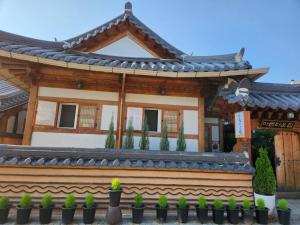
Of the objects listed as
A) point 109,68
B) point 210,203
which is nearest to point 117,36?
point 109,68

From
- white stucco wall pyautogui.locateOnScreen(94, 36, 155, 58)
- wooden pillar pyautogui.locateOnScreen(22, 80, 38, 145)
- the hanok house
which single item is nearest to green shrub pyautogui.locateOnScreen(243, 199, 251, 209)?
the hanok house

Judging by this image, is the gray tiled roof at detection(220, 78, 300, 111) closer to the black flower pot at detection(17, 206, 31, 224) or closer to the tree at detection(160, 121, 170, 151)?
the tree at detection(160, 121, 170, 151)

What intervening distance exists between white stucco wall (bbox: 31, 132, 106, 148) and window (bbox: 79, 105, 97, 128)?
38cm

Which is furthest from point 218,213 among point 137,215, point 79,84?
point 79,84

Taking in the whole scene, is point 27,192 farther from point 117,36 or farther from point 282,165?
point 282,165

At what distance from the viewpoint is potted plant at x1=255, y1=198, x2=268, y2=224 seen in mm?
4633

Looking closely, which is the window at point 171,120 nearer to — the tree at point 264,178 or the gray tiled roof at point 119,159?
the gray tiled roof at point 119,159

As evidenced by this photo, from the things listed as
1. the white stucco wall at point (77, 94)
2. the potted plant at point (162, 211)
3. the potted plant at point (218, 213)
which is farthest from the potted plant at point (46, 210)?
the potted plant at point (218, 213)

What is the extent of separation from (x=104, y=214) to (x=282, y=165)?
26.1ft

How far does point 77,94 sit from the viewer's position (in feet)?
22.9

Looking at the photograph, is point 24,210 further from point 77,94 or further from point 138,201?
point 77,94

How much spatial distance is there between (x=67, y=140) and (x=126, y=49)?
4.13 meters

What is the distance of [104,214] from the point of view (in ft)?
15.9

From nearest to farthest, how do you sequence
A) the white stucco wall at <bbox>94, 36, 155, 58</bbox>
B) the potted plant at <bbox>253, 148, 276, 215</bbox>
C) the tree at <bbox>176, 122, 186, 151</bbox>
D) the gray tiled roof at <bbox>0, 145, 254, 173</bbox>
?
the gray tiled roof at <bbox>0, 145, 254, 173</bbox>
the potted plant at <bbox>253, 148, 276, 215</bbox>
the tree at <bbox>176, 122, 186, 151</bbox>
the white stucco wall at <bbox>94, 36, 155, 58</bbox>
